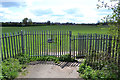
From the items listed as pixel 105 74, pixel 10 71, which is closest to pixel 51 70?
pixel 10 71

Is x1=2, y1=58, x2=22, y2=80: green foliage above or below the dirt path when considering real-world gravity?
above

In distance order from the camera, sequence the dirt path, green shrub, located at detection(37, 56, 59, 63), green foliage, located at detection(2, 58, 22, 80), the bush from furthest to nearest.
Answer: green shrub, located at detection(37, 56, 59, 63), the dirt path, green foliage, located at detection(2, 58, 22, 80), the bush

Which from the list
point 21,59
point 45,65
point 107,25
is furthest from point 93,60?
point 21,59

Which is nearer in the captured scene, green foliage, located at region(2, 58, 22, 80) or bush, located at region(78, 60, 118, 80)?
bush, located at region(78, 60, 118, 80)

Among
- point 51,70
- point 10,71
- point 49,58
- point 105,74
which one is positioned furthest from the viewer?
point 49,58

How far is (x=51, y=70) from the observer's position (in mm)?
5102

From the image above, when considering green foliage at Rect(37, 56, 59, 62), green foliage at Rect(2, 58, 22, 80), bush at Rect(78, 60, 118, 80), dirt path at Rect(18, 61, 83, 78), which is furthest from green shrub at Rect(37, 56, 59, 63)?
bush at Rect(78, 60, 118, 80)

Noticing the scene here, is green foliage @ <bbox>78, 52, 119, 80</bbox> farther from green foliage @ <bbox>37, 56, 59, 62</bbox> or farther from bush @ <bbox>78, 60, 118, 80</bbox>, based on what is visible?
green foliage @ <bbox>37, 56, 59, 62</bbox>

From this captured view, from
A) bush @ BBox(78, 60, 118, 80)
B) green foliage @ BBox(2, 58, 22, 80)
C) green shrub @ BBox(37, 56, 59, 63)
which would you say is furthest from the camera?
green shrub @ BBox(37, 56, 59, 63)

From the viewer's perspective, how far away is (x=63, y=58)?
A: 6.33m

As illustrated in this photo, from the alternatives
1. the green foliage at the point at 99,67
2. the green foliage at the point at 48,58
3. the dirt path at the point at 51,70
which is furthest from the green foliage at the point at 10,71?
the green foliage at the point at 99,67

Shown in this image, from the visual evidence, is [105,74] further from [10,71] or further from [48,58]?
[10,71]

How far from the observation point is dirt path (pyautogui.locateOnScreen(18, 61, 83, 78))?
181 inches

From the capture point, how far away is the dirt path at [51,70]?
4.60m
